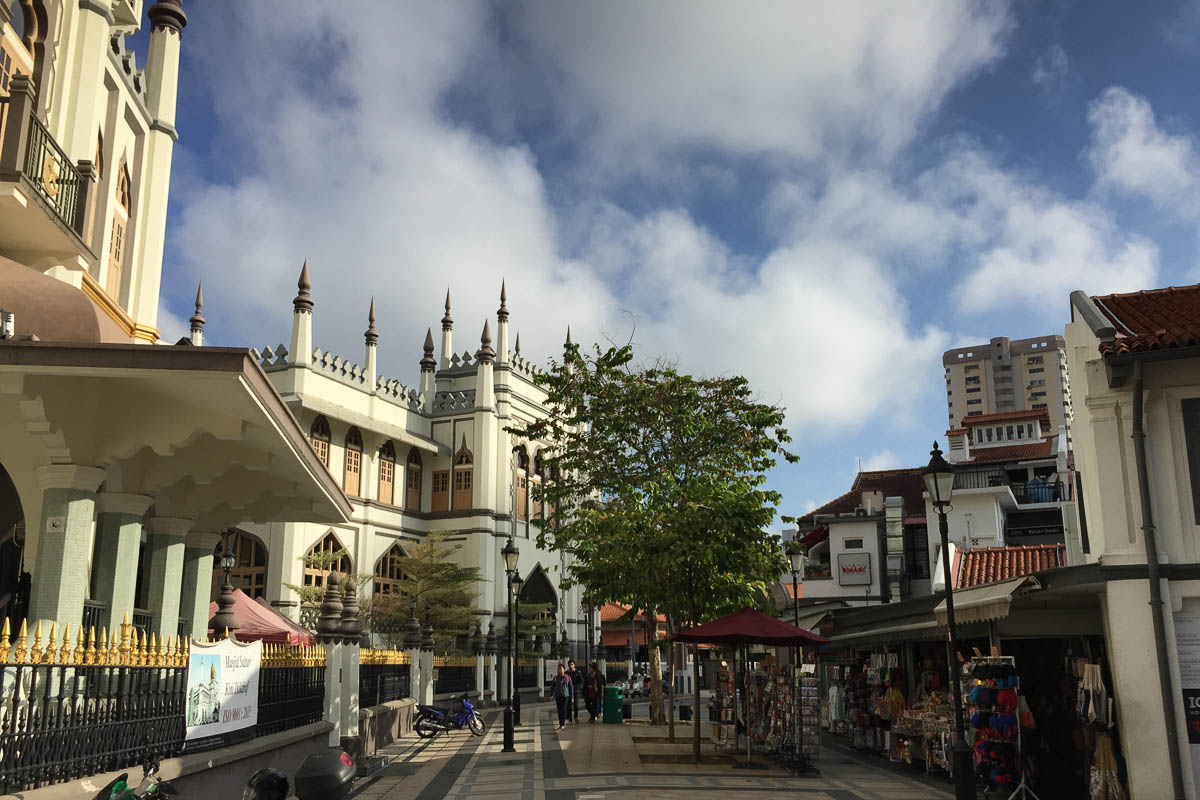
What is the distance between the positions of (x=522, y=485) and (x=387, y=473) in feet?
24.2

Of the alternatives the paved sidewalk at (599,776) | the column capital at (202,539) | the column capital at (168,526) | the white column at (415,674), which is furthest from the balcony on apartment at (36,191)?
the white column at (415,674)

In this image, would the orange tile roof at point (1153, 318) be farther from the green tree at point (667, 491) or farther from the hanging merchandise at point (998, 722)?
the green tree at point (667, 491)

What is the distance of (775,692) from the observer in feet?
56.0

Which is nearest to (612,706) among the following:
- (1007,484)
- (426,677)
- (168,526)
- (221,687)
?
(426,677)

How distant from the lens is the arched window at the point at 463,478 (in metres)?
45.5

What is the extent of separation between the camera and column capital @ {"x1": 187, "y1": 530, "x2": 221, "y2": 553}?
52.0ft

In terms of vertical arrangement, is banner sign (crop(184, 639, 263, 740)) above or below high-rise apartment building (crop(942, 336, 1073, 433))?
below

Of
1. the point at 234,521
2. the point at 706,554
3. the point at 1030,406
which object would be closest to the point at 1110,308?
the point at 706,554

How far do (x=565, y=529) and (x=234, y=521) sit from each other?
8709 mm

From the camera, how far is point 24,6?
12.4 m

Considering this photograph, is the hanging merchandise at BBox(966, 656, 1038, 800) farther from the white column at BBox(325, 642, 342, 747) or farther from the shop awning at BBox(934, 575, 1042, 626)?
the white column at BBox(325, 642, 342, 747)

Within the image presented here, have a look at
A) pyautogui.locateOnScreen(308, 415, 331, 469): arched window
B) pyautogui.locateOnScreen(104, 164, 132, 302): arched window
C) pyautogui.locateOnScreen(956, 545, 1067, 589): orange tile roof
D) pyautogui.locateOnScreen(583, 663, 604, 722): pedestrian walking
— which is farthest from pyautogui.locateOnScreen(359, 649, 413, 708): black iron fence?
pyautogui.locateOnScreen(308, 415, 331, 469): arched window

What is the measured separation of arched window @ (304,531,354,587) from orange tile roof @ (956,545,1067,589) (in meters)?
22.3

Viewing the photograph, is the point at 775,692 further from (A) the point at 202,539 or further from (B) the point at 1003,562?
(B) the point at 1003,562
